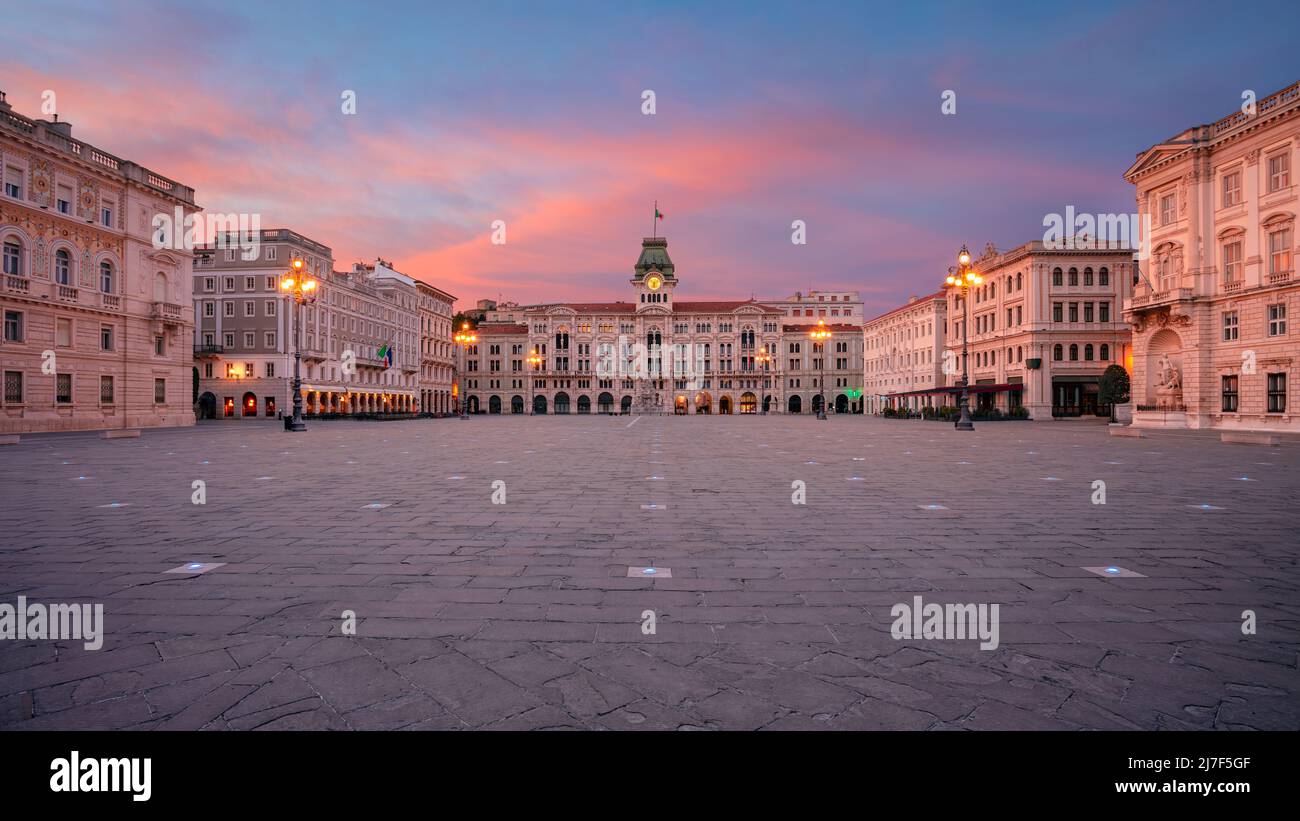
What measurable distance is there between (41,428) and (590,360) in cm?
8469

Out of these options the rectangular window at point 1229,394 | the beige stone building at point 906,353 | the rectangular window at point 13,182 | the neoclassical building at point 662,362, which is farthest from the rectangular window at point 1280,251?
the neoclassical building at point 662,362

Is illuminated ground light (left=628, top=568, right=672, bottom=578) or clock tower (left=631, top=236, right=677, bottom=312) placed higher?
clock tower (left=631, top=236, right=677, bottom=312)

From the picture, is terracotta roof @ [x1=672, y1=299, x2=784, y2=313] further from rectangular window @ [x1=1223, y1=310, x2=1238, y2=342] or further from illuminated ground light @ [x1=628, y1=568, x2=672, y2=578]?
illuminated ground light @ [x1=628, y1=568, x2=672, y2=578]

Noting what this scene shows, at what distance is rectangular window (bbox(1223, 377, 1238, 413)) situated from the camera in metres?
34.4

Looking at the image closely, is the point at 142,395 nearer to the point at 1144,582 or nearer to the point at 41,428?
the point at 41,428

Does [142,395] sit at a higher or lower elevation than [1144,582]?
higher

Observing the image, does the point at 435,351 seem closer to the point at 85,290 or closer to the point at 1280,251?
the point at 85,290

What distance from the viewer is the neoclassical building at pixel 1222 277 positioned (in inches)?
1236

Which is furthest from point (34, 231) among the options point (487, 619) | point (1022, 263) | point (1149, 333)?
point (1022, 263)

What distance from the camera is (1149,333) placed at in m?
39.2

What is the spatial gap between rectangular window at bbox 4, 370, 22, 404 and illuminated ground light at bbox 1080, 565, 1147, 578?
42405 mm

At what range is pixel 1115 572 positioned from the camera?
18.7 feet

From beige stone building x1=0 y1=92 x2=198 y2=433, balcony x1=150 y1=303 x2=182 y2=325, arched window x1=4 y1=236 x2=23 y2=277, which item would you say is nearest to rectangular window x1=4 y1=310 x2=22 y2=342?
beige stone building x1=0 y1=92 x2=198 y2=433
